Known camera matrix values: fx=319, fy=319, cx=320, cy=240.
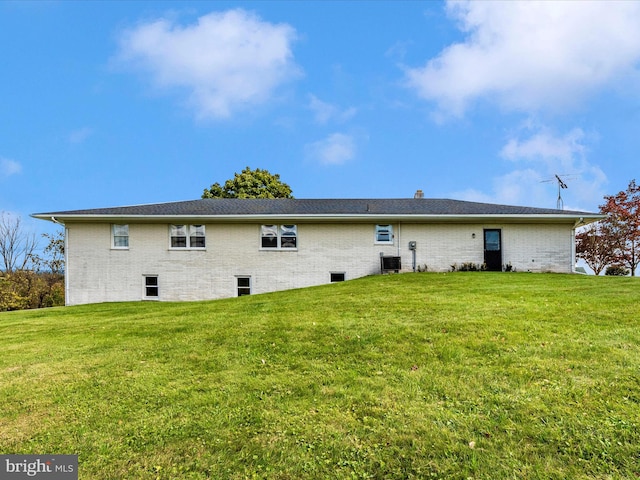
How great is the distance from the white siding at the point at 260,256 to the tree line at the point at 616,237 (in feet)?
35.1

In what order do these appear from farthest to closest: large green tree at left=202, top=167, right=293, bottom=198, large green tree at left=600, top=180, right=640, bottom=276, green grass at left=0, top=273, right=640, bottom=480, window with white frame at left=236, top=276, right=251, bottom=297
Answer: large green tree at left=202, top=167, right=293, bottom=198 < large green tree at left=600, top=180, right=640, bottom=276 < window with white frame at left=236, top=276, right=251, bottom=297 < green grass at left=0, top=273, right=640, bottom=480

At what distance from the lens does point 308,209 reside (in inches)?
592

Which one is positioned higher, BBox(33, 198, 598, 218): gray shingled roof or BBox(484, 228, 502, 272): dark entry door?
BBox(33, 198, 598, 218): gray shingled roof

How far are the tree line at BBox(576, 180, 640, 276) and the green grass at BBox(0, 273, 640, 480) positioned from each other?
64.3 ft

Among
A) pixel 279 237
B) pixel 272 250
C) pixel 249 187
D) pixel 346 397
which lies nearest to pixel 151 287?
pixel 272 250

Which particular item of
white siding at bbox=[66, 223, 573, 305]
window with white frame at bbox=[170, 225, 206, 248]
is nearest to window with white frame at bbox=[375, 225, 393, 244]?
white siding at bbox=[66, 223, 573, 305]

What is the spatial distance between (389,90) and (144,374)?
18.0 metres

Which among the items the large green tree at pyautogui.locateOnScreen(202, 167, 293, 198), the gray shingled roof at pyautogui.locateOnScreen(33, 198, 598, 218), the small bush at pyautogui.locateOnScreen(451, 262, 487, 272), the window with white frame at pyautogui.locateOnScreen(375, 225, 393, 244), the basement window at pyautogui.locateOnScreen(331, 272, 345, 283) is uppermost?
the large green tree at pyautogui.locateOnScreen(202, 167, 293, 198)

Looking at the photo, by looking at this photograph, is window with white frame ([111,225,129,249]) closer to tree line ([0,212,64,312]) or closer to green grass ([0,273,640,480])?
green grass ([0,273,640,480])

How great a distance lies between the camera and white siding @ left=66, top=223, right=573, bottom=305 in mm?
14156

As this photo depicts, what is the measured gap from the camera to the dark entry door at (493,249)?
1425 cm

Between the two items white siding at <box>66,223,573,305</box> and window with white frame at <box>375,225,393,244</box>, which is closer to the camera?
white siding at <box>66,223,573,305</box>

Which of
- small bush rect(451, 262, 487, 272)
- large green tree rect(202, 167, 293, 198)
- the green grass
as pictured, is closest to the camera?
the green grass

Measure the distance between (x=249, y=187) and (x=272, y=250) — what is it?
1675cm
